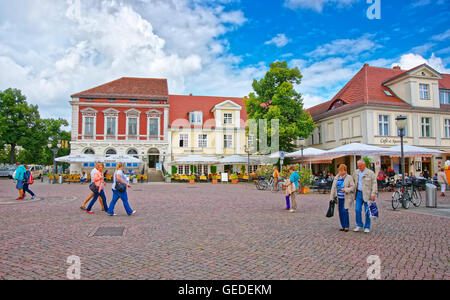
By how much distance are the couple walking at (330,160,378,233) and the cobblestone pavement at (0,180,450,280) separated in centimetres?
40

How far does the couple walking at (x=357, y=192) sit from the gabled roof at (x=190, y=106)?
34.7 m

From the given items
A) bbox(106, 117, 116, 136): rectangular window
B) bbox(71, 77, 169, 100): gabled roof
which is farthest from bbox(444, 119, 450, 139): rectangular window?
bbox(106, 117, 116, 136): rectangular window

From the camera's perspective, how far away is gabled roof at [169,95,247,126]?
138 ft

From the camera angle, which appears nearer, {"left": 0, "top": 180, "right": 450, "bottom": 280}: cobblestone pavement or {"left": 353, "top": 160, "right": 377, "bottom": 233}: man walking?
{"left": 0, "top": 180, "right": 450, "bottom": 280}: cobblestone pavement

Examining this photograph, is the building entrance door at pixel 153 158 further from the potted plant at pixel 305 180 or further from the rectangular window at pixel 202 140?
the potted plant at pixel 305 180

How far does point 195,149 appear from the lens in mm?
40406

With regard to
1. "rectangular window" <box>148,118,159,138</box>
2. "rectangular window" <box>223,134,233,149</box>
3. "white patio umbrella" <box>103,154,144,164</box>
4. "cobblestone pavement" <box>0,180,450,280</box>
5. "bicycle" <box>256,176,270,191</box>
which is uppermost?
"rectangular window" <box>148,118,159,138</box>

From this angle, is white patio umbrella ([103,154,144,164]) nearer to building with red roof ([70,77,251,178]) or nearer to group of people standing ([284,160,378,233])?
building with red roof ([70,77,251,178])

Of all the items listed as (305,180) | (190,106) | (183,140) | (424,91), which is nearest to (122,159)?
(183,140)

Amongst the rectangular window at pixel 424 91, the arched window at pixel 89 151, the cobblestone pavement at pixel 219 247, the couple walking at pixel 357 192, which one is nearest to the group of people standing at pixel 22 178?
the cobblestone pavement at pixel 219 247

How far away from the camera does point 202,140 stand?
41.2 m
